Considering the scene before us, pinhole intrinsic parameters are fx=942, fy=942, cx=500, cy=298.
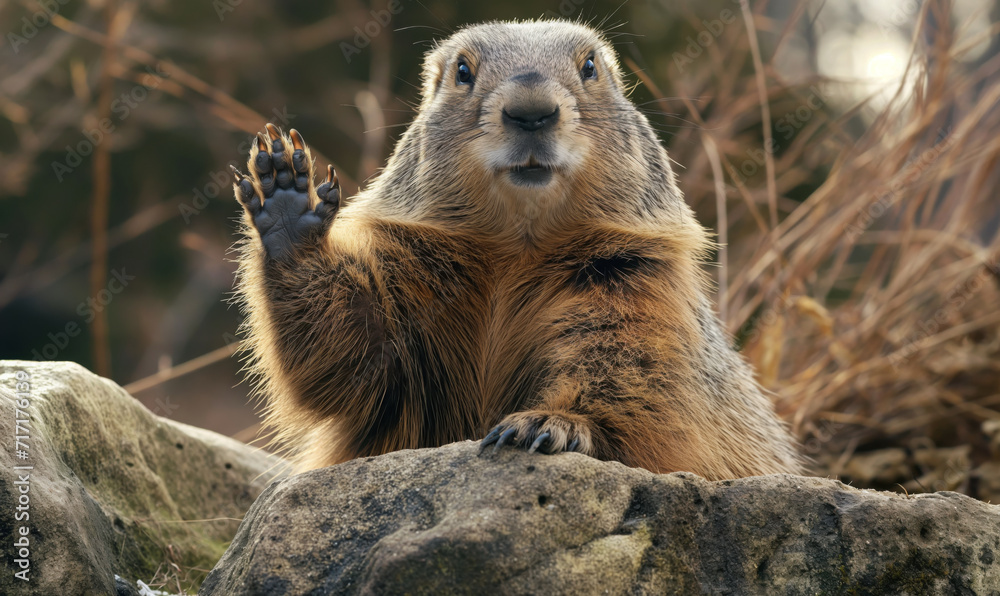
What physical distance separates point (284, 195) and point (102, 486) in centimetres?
161

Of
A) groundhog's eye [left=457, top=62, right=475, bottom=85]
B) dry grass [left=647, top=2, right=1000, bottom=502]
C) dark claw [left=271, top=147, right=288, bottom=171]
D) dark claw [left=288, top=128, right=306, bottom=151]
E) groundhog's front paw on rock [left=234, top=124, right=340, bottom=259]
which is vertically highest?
groundhog's eye [left=457, top=62, right=475, bottom=85]

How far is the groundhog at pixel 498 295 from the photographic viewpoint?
4176 millimetres

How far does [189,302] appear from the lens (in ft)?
46.4

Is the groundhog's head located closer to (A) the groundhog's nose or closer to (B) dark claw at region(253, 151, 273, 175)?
(A) the groundhog's nose

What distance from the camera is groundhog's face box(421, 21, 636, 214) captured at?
13.9ft

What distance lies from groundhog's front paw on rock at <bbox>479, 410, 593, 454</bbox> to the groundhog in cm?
32

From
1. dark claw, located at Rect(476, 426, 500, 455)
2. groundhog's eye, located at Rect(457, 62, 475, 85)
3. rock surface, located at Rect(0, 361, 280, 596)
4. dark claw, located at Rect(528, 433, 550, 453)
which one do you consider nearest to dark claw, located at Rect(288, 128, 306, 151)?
groundhog's eye, located at Rect(457, 62, 475, 85)

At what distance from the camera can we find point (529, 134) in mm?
4188

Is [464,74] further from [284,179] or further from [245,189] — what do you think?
[245,189]

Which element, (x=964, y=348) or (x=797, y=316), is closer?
(x=964, y=348)

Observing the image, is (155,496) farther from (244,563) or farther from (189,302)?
(189,302)

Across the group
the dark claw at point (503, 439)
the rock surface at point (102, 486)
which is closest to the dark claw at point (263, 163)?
the rock surface at point (102, 486)

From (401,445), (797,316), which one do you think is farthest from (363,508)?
(797,316)

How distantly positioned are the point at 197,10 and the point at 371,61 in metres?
2.51
